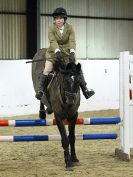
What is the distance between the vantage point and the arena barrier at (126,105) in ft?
23.8

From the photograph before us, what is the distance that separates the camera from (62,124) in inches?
263

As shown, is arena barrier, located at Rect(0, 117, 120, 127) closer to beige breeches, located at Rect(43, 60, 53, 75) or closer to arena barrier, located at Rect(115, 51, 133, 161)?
arena barrier, located at Rect(115, 51, 133, 161)

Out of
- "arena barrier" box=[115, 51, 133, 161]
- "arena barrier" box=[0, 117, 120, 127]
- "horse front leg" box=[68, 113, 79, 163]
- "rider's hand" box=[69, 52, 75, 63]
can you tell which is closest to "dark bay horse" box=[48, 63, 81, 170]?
"horse front leg" box=[68, 113, 79, 163]

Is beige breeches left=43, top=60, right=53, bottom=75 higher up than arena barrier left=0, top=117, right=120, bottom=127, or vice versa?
beige breeches left=43, top=60, right=53, bottom=75

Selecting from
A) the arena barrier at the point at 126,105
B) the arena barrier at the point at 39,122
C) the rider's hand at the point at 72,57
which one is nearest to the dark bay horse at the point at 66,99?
the rider's hand at the point at 72,57

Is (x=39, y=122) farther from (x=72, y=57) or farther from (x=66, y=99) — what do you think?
(x=72, y=57)

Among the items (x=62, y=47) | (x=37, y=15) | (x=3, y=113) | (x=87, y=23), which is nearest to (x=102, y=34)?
(x=87, y=23)

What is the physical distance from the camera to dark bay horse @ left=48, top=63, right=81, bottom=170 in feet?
20.7

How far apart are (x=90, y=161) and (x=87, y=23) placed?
1103cm

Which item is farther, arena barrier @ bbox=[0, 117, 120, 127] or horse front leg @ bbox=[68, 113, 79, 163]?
arena barrier @ bbox=[0, 117, 120, 127]

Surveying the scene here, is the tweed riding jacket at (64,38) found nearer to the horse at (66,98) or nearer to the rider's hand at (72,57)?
the rider's hand at (72,57)

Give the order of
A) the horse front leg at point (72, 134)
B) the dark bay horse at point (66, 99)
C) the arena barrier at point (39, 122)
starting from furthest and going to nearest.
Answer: the arena barrier at point (39, 122) → the horse front leg at point (72, 134) → the dark bay horse at point (66, 99)

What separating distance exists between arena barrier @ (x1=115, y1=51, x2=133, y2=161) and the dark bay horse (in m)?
0.81

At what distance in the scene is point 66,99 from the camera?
639cm
